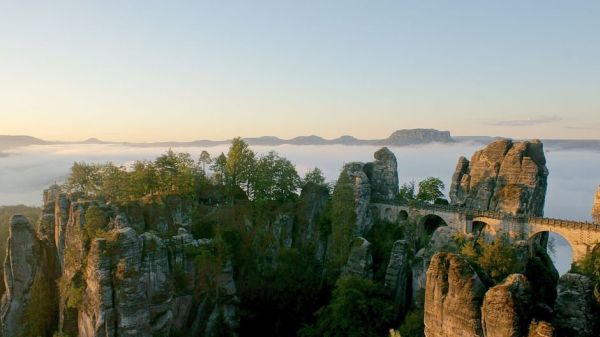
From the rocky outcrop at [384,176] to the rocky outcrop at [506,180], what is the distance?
7070 mm

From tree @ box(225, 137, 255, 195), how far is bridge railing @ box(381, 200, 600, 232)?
54.1 ft

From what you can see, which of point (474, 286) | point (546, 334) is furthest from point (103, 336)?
point (546, 334)

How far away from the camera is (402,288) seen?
40.0 metres

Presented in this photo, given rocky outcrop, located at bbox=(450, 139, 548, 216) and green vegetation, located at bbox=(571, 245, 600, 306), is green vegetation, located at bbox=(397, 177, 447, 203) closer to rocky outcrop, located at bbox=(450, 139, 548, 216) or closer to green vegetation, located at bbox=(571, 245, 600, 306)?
rocky outcrop, located at bbox=(450, 139, 548, 216)

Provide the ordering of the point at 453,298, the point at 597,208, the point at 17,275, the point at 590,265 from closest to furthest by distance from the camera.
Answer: the point at 453,298 → the point at 590,265 → the point at 17,275 → the point at 597,208

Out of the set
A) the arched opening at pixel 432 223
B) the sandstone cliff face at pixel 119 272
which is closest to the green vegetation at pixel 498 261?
the arched opening at pixel 432 223

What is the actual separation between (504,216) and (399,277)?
13346 mm

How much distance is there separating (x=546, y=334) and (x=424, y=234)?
113 ft

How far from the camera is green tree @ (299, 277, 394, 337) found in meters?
34.9

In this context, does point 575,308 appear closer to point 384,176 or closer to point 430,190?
point 384,176

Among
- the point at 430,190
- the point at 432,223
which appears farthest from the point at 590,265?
the point at 430,190

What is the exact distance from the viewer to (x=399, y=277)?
39.7 metres

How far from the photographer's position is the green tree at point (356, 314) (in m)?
34.9

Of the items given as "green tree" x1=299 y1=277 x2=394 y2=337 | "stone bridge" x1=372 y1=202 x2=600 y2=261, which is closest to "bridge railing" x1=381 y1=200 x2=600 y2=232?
"stone bridge" x1=372 y1=202 x2=600 y2=261
